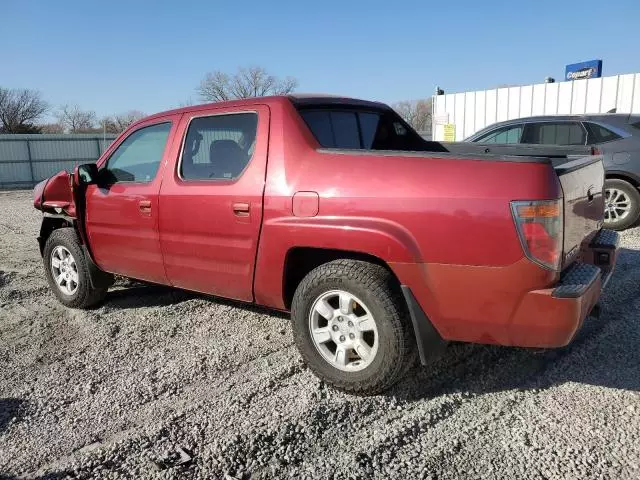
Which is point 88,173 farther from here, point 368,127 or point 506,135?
point 506,135

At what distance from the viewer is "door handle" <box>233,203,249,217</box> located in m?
3.44

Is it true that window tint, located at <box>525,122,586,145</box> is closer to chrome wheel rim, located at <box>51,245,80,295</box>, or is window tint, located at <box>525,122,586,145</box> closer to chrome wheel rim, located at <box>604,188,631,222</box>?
chrome wheel rim, located at <box>604,188,631,222</box>

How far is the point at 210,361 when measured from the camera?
3.73 metres

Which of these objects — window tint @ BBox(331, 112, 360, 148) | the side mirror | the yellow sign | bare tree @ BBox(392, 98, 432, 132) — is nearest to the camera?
window tint @ BBox(331, 112, 360, 148)

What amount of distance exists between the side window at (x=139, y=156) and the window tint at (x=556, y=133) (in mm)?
6420

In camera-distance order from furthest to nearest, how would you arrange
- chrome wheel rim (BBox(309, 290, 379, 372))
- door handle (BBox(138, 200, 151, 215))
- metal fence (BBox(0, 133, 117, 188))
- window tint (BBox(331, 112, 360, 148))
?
metal fence (BBox(0, 133, 117, 188)), door handle (BBox(138, 200, 151, 215)), window tint (BBox(331, 112, 360, 148)), chrome wheel rim (BBox(309, 290, 379, 372))

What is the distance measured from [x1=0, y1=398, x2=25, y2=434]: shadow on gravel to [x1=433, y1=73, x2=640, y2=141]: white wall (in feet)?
43.8

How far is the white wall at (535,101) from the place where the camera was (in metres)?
12.4

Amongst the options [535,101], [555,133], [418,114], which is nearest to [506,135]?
[555,133]

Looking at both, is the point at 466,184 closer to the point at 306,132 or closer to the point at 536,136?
the point at 306,132

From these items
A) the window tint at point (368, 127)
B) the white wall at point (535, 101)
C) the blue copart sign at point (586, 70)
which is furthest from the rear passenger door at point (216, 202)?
the blue copart sign at point (586, 70)

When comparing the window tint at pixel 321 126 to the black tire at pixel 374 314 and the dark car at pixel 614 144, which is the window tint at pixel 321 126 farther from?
the dark car at pixel 614 144

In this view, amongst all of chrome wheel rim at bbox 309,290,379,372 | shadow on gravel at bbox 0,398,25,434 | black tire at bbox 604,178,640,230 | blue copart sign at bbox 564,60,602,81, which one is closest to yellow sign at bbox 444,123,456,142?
blue copart sign at bbox 564,60,602,81

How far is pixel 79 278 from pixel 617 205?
7466 millimetres
